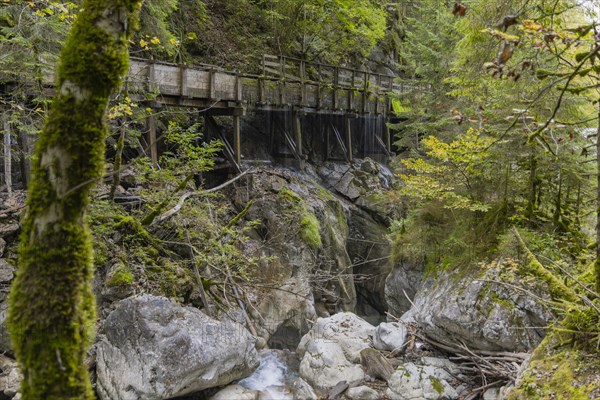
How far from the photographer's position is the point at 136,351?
6.36 m

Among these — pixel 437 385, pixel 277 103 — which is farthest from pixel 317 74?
pixel 437 385

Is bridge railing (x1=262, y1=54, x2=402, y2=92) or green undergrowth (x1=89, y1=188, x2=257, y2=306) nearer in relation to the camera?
green undergrowth (x1=89, y1=188, x2=257, y2=306)

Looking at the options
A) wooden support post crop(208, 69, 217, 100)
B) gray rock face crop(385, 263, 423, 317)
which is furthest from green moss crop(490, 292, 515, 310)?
wooden support post crop(208, 69, 217, 100)

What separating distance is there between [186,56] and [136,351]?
47.1 feet

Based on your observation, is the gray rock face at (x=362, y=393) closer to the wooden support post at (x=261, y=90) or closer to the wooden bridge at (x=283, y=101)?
the wooden bridge at (x=283, y=101)

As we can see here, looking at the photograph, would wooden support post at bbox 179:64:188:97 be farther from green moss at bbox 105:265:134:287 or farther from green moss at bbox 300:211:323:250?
green moss at bbox 105:265:134:287

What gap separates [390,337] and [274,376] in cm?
248

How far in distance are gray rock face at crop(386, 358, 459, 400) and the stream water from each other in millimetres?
1880

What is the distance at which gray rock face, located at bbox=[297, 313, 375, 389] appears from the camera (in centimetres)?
779

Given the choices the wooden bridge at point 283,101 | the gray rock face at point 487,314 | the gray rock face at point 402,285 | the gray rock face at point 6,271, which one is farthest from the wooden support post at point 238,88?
the gray rock face at point 487,314

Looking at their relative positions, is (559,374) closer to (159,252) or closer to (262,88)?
(159,252)

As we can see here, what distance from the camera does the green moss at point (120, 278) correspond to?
764 centimetres

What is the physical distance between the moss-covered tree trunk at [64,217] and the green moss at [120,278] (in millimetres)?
5775

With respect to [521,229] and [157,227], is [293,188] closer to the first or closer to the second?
[157,227]
